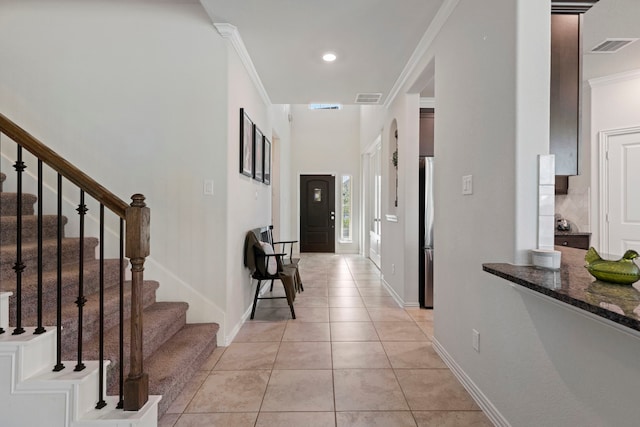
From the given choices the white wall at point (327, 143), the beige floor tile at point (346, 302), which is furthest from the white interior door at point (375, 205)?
the beige floor tile at point (346, 302)

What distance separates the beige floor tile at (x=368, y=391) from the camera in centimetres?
194

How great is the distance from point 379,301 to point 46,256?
3.26 metres

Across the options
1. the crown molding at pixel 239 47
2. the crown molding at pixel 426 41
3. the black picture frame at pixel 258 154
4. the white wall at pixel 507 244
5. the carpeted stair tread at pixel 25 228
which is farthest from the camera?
the black picture frame at pixel 258 154

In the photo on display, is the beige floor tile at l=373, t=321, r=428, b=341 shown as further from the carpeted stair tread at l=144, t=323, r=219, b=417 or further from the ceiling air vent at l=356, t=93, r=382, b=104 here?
the ceiling air vent at l=356, t=93, r=382, b=104

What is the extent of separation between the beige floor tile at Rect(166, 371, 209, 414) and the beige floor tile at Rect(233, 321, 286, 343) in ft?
2.04

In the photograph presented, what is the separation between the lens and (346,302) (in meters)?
4.05

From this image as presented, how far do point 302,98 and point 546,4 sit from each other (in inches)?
128

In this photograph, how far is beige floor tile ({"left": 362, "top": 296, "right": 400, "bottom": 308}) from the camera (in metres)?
3.92

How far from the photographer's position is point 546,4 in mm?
1579

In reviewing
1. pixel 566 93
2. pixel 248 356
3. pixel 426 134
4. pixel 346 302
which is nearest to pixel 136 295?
pixel 248 356

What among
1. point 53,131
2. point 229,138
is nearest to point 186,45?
point 229,138

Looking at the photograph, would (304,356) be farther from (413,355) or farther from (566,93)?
(566,93)

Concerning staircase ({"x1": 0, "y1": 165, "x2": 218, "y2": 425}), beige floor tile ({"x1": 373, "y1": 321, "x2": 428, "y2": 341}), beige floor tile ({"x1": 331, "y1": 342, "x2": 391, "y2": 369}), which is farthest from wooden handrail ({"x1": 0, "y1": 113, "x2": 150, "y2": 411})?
beige floor tile ({"x1": 373, "y1": 321, "x2": 428, "y2": 341})

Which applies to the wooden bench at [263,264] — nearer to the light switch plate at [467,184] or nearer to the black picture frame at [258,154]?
the black picture frame at [258,154]
